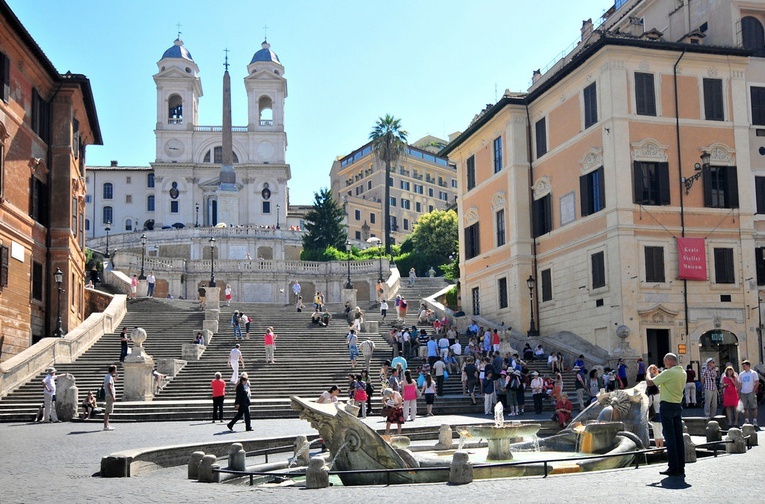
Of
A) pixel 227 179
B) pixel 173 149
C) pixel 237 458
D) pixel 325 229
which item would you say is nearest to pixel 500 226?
pixel 237 458

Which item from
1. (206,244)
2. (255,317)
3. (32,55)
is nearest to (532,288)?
(255,317)

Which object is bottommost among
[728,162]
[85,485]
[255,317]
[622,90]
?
[85,485]

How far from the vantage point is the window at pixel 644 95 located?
34719 millimetres

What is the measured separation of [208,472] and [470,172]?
111 feet

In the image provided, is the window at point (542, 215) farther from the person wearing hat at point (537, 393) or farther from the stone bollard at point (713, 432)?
the stone bollard at point (713, 432)

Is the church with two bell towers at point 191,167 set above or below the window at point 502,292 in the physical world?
above

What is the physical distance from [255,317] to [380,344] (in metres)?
7.62

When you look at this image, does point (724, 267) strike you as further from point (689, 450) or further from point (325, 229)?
point (325, 229)

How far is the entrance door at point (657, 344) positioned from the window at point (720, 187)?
198 inches

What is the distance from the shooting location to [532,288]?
3850 centimetres

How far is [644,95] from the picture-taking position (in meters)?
34.8

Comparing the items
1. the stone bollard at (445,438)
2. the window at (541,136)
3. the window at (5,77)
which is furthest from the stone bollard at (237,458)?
the window at (541,136)

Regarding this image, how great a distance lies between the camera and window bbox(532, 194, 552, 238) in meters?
38.8

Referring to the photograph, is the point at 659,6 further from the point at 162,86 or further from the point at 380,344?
the point at 162,86
